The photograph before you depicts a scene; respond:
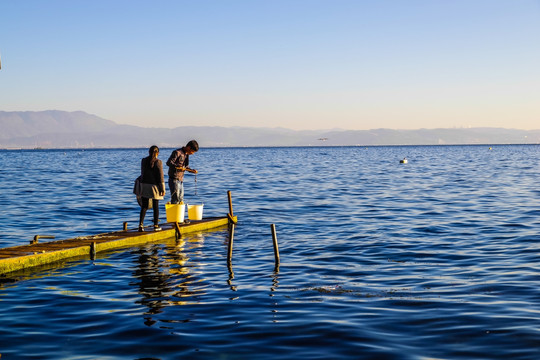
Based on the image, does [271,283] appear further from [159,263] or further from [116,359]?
[116,359]

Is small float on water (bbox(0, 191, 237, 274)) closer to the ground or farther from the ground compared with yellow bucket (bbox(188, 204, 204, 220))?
closer to the ground

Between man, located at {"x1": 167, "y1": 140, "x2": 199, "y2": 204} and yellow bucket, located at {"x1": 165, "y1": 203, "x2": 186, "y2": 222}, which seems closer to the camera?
man, located at {"x1": 167, "y1": 140, "x2": 199, "y2": 204}

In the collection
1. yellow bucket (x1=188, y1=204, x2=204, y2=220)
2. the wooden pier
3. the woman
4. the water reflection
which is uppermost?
the woman

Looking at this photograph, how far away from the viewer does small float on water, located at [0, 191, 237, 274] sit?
1362 centimetres

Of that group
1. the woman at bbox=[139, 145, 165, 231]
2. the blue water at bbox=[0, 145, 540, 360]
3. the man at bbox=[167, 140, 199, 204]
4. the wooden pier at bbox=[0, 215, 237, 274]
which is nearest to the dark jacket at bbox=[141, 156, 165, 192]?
the woman at bbox=[139, 145, 165, 231]

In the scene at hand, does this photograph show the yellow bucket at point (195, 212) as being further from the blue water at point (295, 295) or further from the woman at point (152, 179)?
the woman at point (152, 179)

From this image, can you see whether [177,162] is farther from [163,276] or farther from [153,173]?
[163,276]

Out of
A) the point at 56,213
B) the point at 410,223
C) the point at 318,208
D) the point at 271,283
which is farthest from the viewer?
the point at 318,208

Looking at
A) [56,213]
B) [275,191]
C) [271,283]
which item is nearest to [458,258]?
[271,283]

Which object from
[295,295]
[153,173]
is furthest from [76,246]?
[295,295]

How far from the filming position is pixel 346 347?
8500 mm

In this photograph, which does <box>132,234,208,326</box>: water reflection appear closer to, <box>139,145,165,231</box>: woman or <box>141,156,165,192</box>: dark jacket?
<box>139,145,165,231</box>: woman

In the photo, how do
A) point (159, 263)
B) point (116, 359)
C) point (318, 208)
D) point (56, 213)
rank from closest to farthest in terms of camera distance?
point (116, 359)
point (159, 263)
point (56, 213)
point (318, 208)

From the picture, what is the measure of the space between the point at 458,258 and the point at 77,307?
29.2 feet
